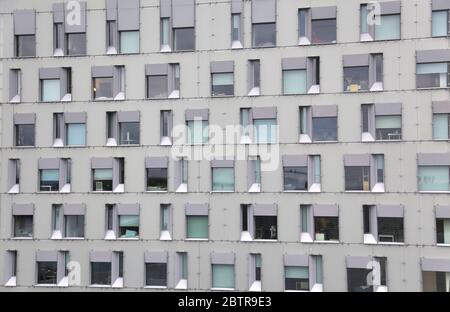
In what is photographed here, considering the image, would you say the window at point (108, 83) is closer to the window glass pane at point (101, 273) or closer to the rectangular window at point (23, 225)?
the rectangular window at point (23, 225)

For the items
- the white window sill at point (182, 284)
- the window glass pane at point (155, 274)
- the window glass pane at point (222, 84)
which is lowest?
the white window sill at point (182, 284)

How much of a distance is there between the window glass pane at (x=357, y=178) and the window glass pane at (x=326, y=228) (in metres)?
1.93

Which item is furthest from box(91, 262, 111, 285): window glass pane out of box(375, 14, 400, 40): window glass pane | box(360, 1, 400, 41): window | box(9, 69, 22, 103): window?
box(375, 14, 400, 40): window glass pane

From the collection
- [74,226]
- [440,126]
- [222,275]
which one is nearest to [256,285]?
[222,275]

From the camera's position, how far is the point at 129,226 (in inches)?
1053

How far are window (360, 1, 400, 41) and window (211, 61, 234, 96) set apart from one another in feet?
24.1

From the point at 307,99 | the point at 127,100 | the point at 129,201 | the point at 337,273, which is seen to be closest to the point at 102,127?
the point at 127,100

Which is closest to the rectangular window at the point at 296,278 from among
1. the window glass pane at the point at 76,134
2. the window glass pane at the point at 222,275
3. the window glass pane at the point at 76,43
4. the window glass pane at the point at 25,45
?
the window glass pane at the point at 222,275

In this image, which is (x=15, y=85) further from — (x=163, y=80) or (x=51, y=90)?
(x=163, y=80)

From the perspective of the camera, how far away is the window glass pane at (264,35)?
2594 centimetres

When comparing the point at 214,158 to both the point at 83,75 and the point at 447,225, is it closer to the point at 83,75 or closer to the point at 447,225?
the point at 83,75

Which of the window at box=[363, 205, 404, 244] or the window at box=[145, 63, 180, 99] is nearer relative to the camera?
the window at box=[363, 205, 404, 244]

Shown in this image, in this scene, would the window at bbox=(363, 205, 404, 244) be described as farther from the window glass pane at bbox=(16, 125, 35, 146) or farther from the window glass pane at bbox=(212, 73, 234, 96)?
the window glass pane at bbox=(16, 125, 35, 146)

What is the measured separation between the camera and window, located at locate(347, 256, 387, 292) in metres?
24.2
